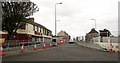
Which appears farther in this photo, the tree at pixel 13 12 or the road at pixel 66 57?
the tree at pixel 13 12

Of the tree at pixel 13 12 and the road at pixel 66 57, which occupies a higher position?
the tree at pixel 13 12

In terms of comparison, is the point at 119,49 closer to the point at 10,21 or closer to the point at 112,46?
the point at 112,46

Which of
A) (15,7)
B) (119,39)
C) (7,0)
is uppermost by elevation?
(7,0)

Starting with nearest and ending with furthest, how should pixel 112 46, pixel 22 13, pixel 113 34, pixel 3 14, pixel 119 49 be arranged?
Result: pixel 119 49 < pixel 112 46 < pixel 113 34 < pixel 3 14 < pixel 22 13

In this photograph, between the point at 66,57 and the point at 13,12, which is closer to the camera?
the point at 66,57

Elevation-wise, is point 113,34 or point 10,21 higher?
point 10,21

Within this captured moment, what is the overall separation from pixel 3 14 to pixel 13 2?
2.57 m

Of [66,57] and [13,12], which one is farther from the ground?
[13,12]

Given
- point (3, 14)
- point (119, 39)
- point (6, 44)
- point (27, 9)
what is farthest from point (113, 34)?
point (3, 14)

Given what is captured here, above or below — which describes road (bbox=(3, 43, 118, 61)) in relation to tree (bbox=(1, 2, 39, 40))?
below

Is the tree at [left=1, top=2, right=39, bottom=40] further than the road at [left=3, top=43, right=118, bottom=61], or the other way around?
the tree at [left=1, top=2, right=39, bottom=40]

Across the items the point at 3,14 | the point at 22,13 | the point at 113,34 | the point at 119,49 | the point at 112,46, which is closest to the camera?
the point at 119,49

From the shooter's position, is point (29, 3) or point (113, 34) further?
point (29, 3)

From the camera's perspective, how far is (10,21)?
1878cm
